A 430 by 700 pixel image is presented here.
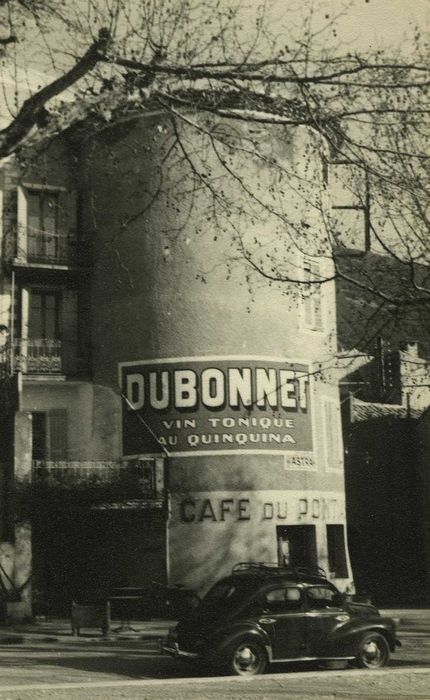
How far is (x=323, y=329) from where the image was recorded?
3406cm

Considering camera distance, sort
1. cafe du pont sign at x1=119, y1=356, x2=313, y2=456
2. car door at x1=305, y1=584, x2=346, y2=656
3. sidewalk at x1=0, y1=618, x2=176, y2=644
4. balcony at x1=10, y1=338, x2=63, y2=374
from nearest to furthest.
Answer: car door at x1=305, y1=584, x2=346, y2=656
sidewalk at x1=0, y1=618, x2=176, y2=644
cafe du pont sign at x1=119, y1=356, x2=313, y2=456
balcony at x1=10, y1=338, x2=63, y2=374

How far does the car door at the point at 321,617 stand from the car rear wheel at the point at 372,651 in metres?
0.48

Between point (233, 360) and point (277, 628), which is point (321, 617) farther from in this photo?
point (233, 360)

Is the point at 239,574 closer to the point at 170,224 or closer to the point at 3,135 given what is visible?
the point at 3,135

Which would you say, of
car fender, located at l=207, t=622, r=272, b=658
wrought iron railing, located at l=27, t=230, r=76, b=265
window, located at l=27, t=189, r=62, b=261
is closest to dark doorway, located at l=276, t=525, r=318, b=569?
wrought iron railing, located at l=27, t=230, r=76, b=265

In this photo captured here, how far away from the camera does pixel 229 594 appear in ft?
58.0

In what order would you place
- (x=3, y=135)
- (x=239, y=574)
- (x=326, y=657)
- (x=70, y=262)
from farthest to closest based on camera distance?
(x=70, y=262)
(x=239, y=574)
(x=326, y=657)
(x=3, y=135)

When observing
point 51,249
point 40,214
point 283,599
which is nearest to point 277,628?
point 283,599

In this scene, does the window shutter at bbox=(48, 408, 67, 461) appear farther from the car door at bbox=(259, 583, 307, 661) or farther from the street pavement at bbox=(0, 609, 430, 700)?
the car door at bbox=(259, 583, 307, 661)

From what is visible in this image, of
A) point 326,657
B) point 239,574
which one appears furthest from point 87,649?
point 326,657

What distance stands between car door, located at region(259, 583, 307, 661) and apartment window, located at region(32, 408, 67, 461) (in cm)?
1553

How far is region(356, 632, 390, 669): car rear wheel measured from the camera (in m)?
17.3

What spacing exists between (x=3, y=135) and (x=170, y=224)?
63.6 ft

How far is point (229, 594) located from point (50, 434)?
1564cm
